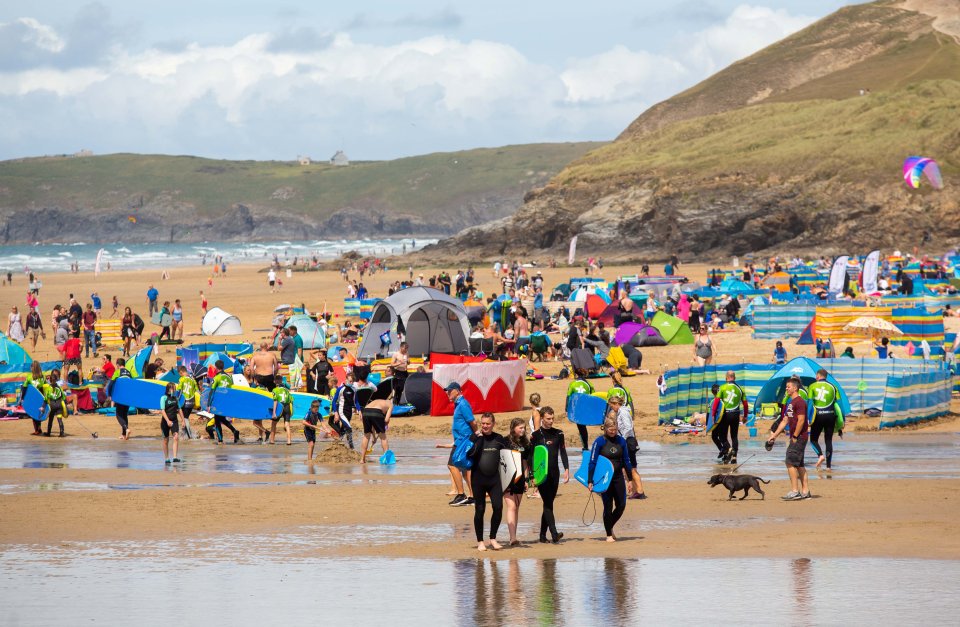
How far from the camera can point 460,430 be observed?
13.1 meters

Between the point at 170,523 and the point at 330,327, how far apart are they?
22408 millimetres

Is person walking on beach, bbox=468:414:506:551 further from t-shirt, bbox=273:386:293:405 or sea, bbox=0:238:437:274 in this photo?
sea, bbox=0:238:437:274

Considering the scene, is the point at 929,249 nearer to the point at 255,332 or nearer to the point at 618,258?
the point at 618,258

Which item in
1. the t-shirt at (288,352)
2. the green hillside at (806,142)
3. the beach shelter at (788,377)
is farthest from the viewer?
the green hillside at (806,142)

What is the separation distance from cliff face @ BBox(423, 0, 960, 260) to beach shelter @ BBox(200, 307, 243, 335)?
4683cm

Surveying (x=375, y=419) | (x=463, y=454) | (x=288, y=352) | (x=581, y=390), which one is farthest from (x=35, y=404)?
(x=463, y=454)

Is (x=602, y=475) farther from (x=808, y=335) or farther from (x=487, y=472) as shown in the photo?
(x=808, y=335)

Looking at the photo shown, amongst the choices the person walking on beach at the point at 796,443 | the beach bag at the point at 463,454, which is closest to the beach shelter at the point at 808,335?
the person walking on beach at the point at 796,443

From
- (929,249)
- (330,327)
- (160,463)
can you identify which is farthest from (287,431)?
(929,249)

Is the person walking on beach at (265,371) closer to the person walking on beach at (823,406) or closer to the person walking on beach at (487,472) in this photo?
the person walking on beach at (823,406)

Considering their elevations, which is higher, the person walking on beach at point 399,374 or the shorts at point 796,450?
the person walking on beach at point 399,374

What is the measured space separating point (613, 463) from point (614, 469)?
0.06 metres

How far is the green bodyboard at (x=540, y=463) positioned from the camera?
449 inches

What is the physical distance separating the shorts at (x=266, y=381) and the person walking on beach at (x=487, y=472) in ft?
34.6
